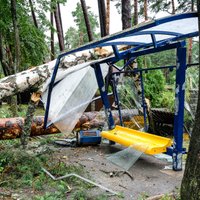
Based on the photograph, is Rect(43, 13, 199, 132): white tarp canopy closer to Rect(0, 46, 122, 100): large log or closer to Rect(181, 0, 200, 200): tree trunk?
Rect(0, 46, 122, 100): large log

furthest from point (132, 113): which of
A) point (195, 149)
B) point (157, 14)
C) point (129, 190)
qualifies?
point (157, 14)

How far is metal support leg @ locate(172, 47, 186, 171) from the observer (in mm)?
3963

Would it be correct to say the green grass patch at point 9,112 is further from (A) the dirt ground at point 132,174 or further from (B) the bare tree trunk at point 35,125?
(A) the dirt ground at point 132,174

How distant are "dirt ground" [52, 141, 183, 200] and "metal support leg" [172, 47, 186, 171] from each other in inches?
10.7

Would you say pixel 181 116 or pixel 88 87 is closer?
pixel 181 116

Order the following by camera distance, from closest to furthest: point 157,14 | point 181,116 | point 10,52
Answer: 1. point 181,116
2. point 10,52
3. point 157,14

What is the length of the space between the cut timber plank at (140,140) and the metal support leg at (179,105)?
234 mm

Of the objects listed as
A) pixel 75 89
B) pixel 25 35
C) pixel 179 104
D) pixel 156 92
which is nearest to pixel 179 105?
pixel 179 104

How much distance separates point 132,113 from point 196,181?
5.62m

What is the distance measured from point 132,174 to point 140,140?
0.82m

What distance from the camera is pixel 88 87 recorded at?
215 inches

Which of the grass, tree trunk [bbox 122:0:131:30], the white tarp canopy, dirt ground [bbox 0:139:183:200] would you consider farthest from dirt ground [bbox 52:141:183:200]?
tree trunk [bbox 122:0:131:30]

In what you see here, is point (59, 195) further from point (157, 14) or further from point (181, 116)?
point (157, 14)

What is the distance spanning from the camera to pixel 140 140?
4.89 metres
